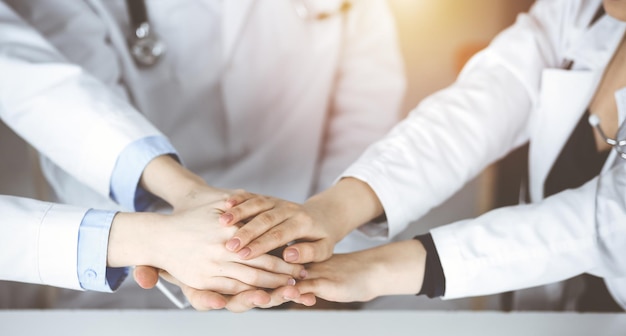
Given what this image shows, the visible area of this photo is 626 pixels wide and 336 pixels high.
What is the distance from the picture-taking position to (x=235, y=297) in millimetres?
605

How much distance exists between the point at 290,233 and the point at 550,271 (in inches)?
12.4

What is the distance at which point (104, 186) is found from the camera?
69 cm

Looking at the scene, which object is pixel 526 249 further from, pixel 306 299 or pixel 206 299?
pixel 206 299

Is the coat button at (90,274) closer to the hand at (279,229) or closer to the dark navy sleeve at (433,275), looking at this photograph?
the hand at (279,229)

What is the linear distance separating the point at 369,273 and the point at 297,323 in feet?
0.39

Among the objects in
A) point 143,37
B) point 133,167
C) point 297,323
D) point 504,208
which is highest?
point 143,37

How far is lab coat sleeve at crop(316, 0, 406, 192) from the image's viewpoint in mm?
798

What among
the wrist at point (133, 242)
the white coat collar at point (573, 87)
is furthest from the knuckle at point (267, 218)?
the white coat collar at point (573, 87)

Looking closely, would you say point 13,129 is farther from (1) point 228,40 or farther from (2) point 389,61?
(2) point 389,61

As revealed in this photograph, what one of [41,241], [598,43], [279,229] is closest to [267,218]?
[279,229]

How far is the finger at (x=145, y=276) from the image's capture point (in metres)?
0.60

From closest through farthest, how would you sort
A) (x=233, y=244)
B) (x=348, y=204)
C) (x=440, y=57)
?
(x=233, y=244)
(x=348, y=204)
(x=440, y=57)

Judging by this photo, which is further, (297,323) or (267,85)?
(267,85)

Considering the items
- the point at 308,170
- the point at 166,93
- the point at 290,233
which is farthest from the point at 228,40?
the point at 290,233
